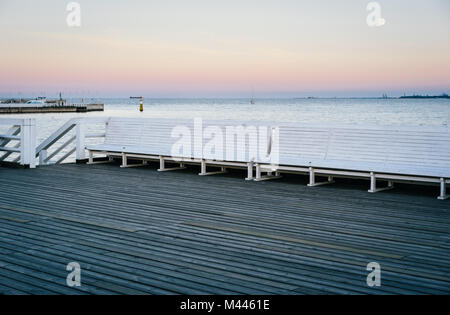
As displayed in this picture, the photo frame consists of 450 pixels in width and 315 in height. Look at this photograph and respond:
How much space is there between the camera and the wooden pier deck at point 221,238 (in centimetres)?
367

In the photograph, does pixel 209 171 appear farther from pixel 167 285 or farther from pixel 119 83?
pixel 119 83

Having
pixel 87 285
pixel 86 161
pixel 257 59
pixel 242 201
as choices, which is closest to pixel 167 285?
pixel 87 285

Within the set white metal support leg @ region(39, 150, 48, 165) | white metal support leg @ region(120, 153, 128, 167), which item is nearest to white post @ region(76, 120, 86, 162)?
white metal support leg @ region(39, 150, 48, 165)

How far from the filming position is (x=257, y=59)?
50344 mm

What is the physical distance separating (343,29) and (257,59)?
20282mm

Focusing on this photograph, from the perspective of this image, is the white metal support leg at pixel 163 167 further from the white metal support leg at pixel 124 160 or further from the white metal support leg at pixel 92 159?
the white metal support leg at pixel 92 159

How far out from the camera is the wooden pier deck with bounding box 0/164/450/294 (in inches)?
145

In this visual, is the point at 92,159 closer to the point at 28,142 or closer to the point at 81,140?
the point at 81,140

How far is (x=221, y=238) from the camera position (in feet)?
15.9

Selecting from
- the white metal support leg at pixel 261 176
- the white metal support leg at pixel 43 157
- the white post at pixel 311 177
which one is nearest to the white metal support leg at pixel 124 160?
the white metal support leg at pixel 43 157

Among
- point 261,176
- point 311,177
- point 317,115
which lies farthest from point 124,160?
point 317,115

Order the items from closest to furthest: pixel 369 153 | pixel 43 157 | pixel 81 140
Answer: pixel 369 153
pixel 81 140
pixel 43 157

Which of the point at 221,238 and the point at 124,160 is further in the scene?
the point at 124,160

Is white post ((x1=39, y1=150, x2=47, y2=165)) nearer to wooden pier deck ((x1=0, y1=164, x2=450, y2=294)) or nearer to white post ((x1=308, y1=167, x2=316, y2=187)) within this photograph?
wooden pier deck ((x1=0, y1=164, x2=450, y2=294))
